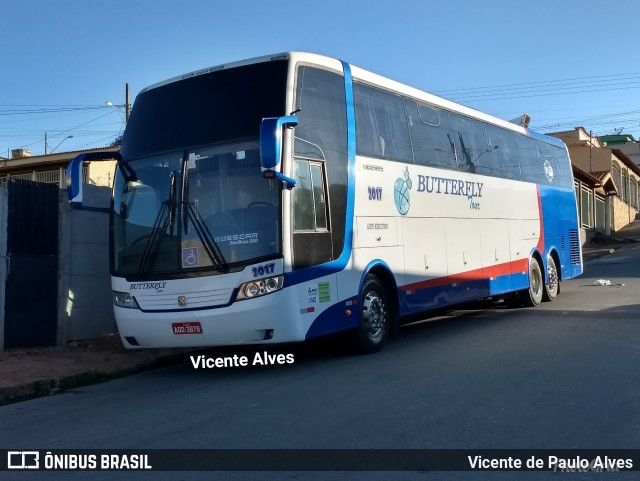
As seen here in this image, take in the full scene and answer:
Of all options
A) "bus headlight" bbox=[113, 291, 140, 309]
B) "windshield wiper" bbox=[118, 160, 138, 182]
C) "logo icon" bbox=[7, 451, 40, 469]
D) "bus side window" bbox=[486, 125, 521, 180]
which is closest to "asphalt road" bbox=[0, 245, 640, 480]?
"logo icon" bbox=[7, 451, 40, 469]

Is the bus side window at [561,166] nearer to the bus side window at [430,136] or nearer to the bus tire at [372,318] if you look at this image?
the bus side window at [430,136]

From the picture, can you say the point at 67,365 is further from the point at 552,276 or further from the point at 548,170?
the point at 548,170

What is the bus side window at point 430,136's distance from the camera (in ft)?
36.7

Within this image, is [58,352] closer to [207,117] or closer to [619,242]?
[207,117]

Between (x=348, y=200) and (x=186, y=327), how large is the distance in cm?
280

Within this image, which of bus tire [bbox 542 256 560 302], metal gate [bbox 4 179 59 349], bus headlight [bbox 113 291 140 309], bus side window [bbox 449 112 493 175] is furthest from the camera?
bus tire [bbox 542 256 560 302]

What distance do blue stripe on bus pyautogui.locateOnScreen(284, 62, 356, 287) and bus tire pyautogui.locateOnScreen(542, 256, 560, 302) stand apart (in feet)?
28.5

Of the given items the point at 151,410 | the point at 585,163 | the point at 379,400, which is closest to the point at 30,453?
the point at 151,410

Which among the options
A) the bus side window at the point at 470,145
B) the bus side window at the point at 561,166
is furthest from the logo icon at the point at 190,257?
the bus side window at the point at 561,166

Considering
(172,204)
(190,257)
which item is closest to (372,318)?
(190,257)

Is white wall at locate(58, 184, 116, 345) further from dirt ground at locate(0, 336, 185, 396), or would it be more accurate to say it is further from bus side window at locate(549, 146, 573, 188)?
bus side window at locate(549, 146, 573, 188)

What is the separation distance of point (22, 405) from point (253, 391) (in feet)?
8.96

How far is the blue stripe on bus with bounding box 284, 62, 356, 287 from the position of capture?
27.6 feet

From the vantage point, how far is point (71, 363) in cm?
945
